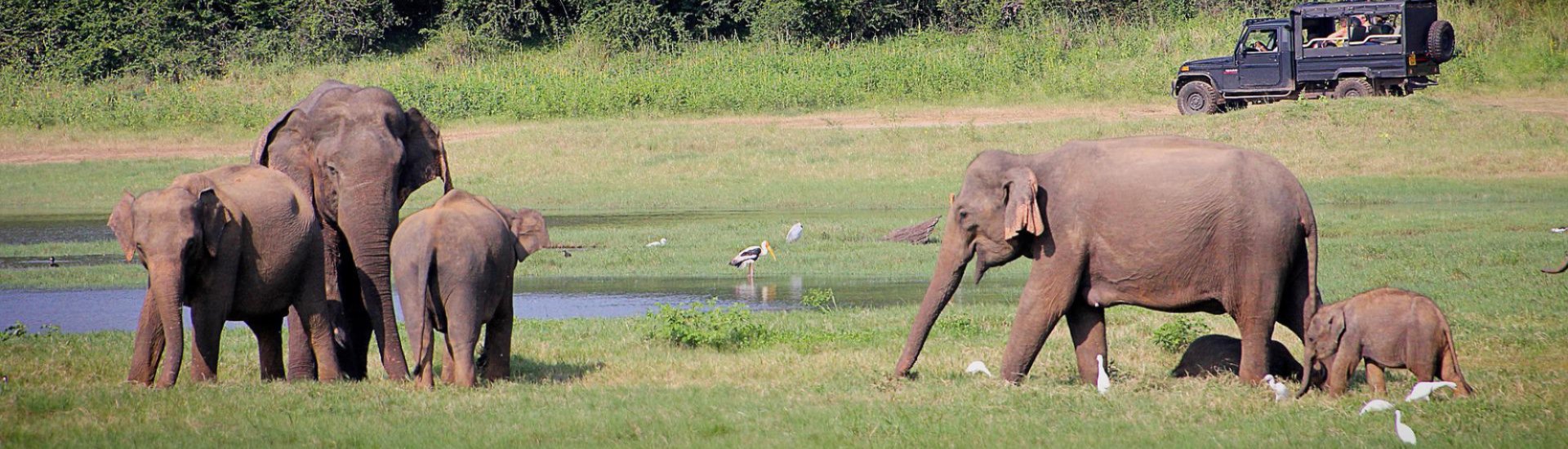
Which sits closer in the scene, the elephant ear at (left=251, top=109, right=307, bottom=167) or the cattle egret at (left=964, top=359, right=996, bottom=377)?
the cattle egret at (left=964, top=359, right=996, bottom=377)

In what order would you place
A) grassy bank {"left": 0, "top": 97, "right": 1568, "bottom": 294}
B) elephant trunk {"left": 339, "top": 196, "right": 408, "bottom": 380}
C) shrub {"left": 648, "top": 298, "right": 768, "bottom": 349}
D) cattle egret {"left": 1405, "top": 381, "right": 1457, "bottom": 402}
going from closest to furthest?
cattle egret {"left": 1405, "top": 381, "right": 1457, "bottom": 402}, elephant trunk {"left": 339, "top": 196, "right": 408, "bottom": 380}, shrub {"left": 648, "top": 298, "right": 768, "bottom": 349}, grassy bank {"left": 0, "top": 97, "right": 1568, "bottom": 294}

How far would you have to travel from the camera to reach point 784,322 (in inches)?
614

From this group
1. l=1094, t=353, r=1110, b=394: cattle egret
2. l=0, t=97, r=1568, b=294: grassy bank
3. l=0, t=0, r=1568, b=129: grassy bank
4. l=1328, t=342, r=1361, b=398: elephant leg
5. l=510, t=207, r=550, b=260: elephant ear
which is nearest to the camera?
l=1328, t=342, r=1361, b=398: elephant leg

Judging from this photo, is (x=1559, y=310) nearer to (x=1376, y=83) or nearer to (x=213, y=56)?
(x=1376, y=83)

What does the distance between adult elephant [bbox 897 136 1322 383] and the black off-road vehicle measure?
25217 mm

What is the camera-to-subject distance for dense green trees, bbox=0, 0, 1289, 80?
45.7 m

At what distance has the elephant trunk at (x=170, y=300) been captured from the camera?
1015cm

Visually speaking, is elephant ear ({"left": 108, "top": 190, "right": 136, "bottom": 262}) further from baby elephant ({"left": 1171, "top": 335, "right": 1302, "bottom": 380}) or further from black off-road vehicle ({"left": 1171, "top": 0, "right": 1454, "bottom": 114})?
black off-road vehicle ({"left": 1171, "top": 0, "right": 1454, "bottom": 114})

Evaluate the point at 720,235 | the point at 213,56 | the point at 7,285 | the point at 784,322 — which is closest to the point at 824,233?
the point at 720,235

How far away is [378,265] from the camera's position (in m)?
11.5

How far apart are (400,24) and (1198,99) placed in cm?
2726

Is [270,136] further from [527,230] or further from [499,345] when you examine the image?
[499,345]

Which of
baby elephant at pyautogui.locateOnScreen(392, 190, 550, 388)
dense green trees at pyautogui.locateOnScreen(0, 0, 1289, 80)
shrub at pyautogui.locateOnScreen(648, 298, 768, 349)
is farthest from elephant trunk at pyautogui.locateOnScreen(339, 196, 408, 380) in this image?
dense green trees at pyautogui.locateOnScreen(0, 0, 1289, 80)

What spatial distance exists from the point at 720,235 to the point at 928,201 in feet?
18.8
